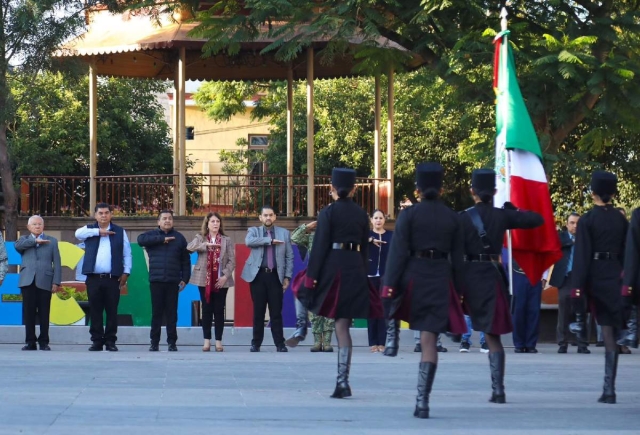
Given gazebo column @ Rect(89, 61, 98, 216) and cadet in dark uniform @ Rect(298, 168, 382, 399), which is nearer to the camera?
cadet in dark uniform @ Rect(298, 168, 382, 399)

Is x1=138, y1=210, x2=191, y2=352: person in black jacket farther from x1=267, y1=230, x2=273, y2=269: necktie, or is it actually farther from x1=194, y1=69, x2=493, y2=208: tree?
x1=194, y1=69, x2=493, y2=208: tree

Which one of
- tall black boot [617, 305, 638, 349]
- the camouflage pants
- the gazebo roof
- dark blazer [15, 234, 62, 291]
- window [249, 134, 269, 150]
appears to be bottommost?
the camouflage pants

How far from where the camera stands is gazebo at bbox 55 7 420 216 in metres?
24.0

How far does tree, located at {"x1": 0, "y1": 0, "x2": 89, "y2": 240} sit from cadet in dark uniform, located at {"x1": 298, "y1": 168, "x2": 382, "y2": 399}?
14685 mm

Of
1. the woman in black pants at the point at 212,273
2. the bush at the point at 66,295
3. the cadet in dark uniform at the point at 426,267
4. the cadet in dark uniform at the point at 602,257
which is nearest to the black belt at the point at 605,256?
the cadet in dark uniform at the point at 602,257

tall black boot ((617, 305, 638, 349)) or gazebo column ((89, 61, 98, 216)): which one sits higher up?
gazebo column ((89, 61, 98, 216))

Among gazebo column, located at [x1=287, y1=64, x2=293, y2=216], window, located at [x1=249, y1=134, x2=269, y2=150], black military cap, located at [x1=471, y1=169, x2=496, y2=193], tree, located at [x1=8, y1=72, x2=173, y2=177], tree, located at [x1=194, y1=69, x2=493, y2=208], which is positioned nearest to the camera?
black military cap, located at [x1=471, y1=169, x2=496, y2=193]

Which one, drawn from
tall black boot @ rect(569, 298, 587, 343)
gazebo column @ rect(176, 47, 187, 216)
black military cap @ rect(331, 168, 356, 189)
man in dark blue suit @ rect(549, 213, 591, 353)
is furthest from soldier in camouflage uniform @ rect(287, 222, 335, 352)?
gazebo column @ rect(176, 47, 187, 216)

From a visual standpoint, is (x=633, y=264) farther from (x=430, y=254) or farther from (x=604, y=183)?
(x=430, y=254)

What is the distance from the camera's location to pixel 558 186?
33156 mm

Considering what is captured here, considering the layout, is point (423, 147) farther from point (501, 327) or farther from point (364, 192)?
point (501, 327)

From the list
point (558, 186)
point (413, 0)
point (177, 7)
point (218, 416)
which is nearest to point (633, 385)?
point (218, 416)

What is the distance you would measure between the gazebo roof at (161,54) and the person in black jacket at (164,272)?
6291 millimetres

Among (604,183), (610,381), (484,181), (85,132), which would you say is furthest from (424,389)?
(85,132)
